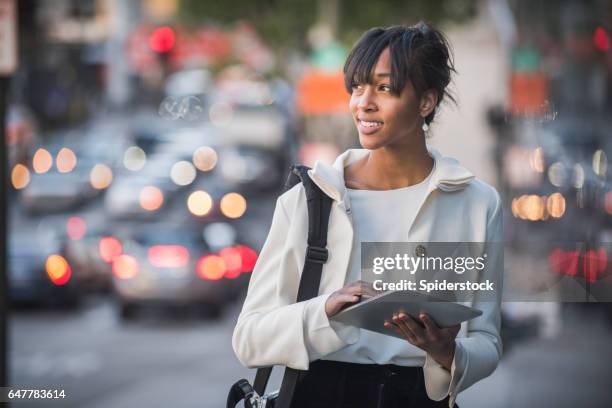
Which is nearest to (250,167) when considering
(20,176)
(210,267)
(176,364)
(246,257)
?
(20,176)

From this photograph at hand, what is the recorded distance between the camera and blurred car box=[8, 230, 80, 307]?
1916 centimetres

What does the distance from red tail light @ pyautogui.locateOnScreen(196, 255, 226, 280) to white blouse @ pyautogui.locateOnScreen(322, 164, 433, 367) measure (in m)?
15.6

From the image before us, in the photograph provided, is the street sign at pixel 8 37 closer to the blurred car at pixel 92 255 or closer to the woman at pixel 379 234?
the woman at pixel 379 234

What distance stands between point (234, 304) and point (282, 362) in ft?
57.7

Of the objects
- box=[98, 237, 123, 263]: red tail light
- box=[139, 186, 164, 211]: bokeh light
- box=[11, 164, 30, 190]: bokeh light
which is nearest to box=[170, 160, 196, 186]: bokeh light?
box=[139, 186, 164, 211]: bokeh light

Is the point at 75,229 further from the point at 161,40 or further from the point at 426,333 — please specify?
the point at 426,333

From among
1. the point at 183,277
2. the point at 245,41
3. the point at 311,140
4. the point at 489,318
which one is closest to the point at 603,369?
the point at 183,277

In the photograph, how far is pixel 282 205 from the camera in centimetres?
285

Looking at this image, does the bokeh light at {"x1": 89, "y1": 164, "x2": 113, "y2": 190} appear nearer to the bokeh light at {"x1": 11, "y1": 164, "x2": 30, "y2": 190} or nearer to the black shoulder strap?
the bokeh light at {"x1": 11, "y1": 164, "x2": 30, "y2": 190}

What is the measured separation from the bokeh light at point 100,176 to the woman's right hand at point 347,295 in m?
32.2

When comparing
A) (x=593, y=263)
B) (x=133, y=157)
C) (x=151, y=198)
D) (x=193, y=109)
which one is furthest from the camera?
(x=193, y=109)

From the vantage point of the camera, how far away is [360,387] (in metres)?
2.84

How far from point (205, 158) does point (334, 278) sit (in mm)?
29950

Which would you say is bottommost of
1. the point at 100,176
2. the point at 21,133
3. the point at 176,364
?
the point at 176,364
